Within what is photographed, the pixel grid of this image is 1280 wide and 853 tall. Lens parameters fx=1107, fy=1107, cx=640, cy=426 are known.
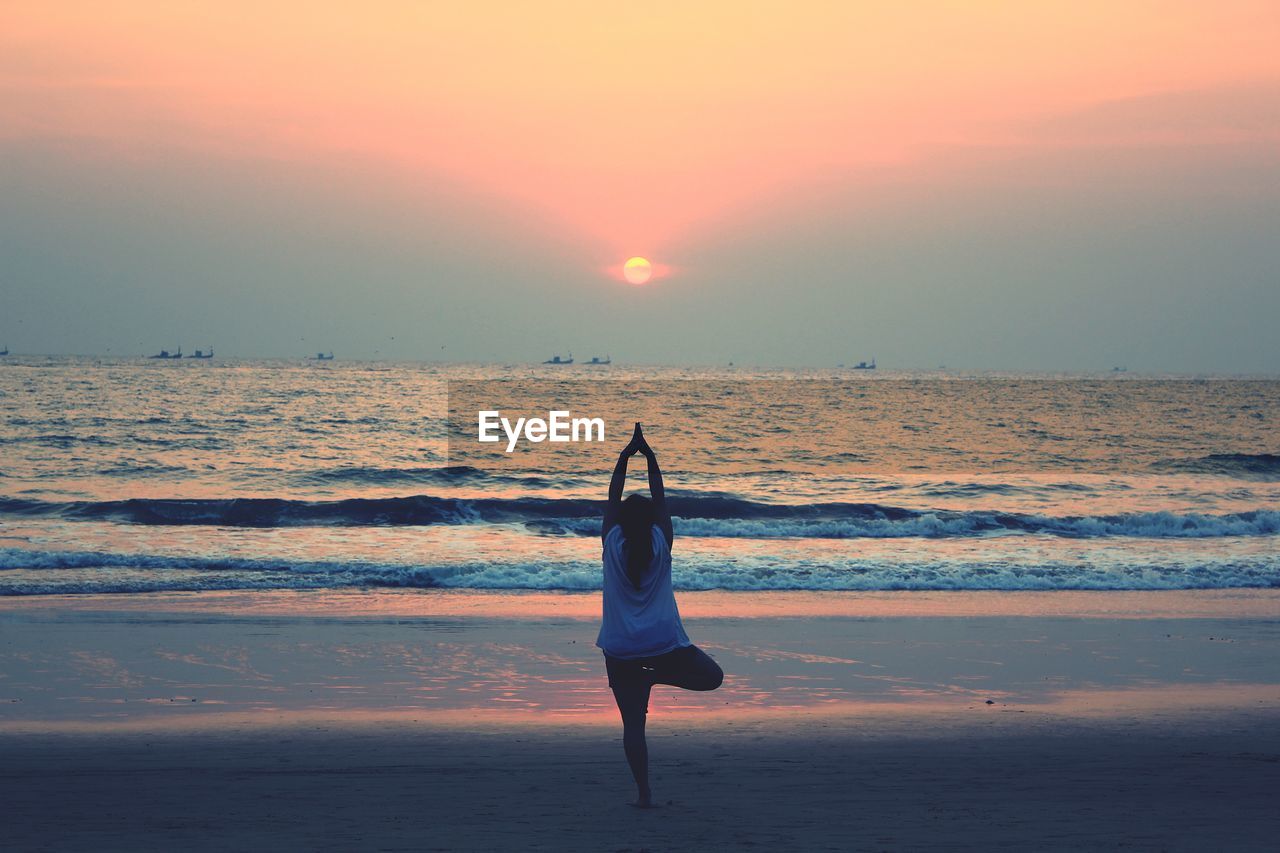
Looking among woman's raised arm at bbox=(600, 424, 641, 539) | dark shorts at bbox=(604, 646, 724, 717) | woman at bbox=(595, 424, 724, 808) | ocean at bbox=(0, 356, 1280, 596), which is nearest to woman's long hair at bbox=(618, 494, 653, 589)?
woman at bbox=(595, 424, 724, 808)

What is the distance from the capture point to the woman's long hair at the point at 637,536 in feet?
17.9

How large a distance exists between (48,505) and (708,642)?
1969 centimetres

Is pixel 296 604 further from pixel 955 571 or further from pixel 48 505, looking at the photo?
pixel 48 505

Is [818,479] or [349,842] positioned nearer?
[349,842]

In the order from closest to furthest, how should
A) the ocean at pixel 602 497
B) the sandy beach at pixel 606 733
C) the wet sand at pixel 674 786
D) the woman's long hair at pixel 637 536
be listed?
the woman's long hair at pixel 637 536 < the wet sand at pixel 674 786 < the sandy beach at pixel 606 733 < the ocean at pixel 602 497

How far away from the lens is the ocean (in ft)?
55.9

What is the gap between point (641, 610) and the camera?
220 inches

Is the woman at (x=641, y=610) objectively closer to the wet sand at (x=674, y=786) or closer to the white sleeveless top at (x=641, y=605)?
the white sleeveless top at (x=641, y=605)

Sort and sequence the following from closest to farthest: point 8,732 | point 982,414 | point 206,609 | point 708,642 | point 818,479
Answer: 1. point 8,732
2. point 708,642
3. point 206,609
4. point 818,479
5. point 982,414

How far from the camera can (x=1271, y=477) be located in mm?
38375

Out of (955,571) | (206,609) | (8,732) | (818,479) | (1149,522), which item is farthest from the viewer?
(818,479)

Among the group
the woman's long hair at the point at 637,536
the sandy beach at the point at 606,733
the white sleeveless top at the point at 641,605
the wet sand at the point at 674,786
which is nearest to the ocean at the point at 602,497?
the sandy beach at the point at 606,733

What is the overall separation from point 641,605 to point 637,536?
1.23 feet

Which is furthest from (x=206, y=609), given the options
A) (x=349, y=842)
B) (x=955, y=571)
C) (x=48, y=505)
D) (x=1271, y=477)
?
(x=1271, y=477)
